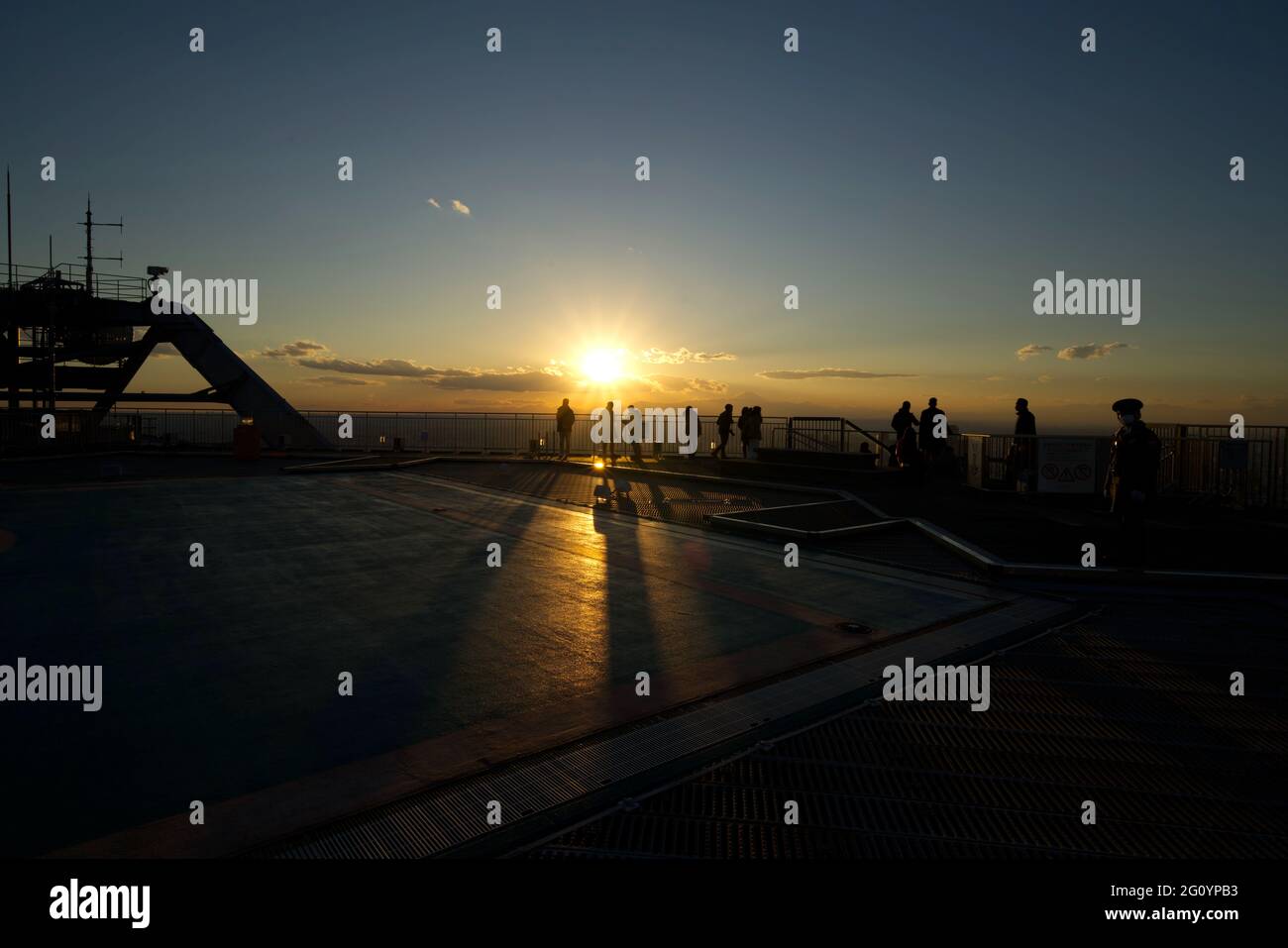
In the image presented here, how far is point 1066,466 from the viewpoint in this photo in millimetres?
16266

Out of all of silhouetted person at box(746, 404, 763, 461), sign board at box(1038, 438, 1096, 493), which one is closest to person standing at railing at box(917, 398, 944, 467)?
sign board at box(1038, 438, 1096, 493)

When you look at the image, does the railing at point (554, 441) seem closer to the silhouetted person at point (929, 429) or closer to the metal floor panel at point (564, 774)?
the silhouetted person at point (929, 429)

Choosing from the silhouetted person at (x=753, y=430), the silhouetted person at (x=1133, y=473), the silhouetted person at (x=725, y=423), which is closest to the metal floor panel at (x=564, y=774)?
the silhouetted person at (x=1133, y=473)

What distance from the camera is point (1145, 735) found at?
188 inches

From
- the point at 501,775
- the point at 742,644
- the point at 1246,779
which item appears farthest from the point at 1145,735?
the point at 501,775

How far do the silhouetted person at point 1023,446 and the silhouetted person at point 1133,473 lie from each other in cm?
774

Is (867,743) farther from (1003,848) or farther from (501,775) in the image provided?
(501,775)

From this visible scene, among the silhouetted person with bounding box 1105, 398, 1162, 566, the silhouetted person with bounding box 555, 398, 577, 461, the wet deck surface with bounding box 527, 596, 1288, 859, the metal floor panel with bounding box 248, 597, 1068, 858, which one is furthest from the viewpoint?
the silhouetted person with bounding box 555, 398, 577, 461

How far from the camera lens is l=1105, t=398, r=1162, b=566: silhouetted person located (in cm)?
897

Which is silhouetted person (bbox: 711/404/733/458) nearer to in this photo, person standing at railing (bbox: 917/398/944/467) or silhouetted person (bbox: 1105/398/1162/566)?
person standing at railing (bbox: 917/398/944/467)

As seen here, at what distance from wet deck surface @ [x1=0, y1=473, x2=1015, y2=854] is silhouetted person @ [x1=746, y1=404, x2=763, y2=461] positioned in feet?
43.4

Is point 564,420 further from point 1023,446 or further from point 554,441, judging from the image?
point 1023,446

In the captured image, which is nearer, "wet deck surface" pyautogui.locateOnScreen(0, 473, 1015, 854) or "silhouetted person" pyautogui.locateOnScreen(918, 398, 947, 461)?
"wet deck surface" pyautogui.locateOnScreen(0, 473, 1015, 854)

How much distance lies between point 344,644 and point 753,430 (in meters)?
20.3
